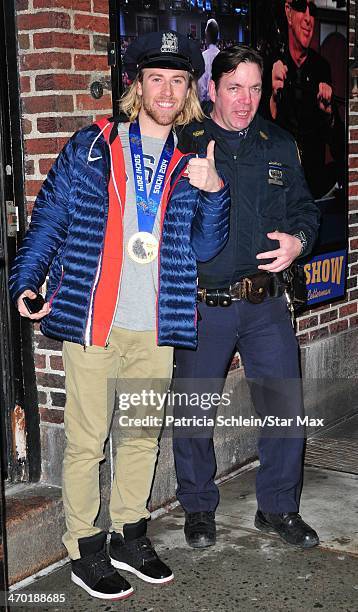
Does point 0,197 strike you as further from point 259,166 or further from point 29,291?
point 259,166

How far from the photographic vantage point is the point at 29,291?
372cm

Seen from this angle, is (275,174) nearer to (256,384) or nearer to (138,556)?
(256,384)

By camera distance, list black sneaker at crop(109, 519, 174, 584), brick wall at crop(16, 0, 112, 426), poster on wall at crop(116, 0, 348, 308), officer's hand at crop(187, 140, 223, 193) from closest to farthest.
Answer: officer's hand at crop(187, 140, 223, 193)
black sneaker at crop(109, 519, 174, 584)
brick wall at crop(16, 0, 112, 426)
poster on wall at crop(116, 0, 348, 308)

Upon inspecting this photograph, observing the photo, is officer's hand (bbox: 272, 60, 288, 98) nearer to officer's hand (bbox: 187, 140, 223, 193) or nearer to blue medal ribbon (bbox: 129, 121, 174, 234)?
blue medal ribbon (bbox: 129, 121, 174, 234)

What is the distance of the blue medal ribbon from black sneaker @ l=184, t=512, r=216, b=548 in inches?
61.4

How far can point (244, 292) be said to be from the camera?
4.22 m

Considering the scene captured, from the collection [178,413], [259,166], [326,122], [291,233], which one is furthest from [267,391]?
[326,122]

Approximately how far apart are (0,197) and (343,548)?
239 centimetres

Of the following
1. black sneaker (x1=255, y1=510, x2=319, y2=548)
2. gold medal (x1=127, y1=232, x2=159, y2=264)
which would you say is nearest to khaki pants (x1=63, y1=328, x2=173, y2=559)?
gold medal (x1=127, y1=232, x2=159, y2=264)

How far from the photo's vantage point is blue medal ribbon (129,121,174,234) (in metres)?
3.76

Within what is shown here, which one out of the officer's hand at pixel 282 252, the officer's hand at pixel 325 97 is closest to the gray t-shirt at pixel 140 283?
the officer's hand at pixel 282 252

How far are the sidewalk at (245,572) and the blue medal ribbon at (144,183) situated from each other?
1615 millimetres

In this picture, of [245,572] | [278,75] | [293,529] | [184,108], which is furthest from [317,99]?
[245,572]

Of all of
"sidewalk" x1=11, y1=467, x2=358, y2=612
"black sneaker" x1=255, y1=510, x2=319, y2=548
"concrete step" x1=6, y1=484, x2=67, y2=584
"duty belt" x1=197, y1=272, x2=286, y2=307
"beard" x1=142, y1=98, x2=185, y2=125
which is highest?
"beard" x1=142, y1=98, x2=185, y2=125
